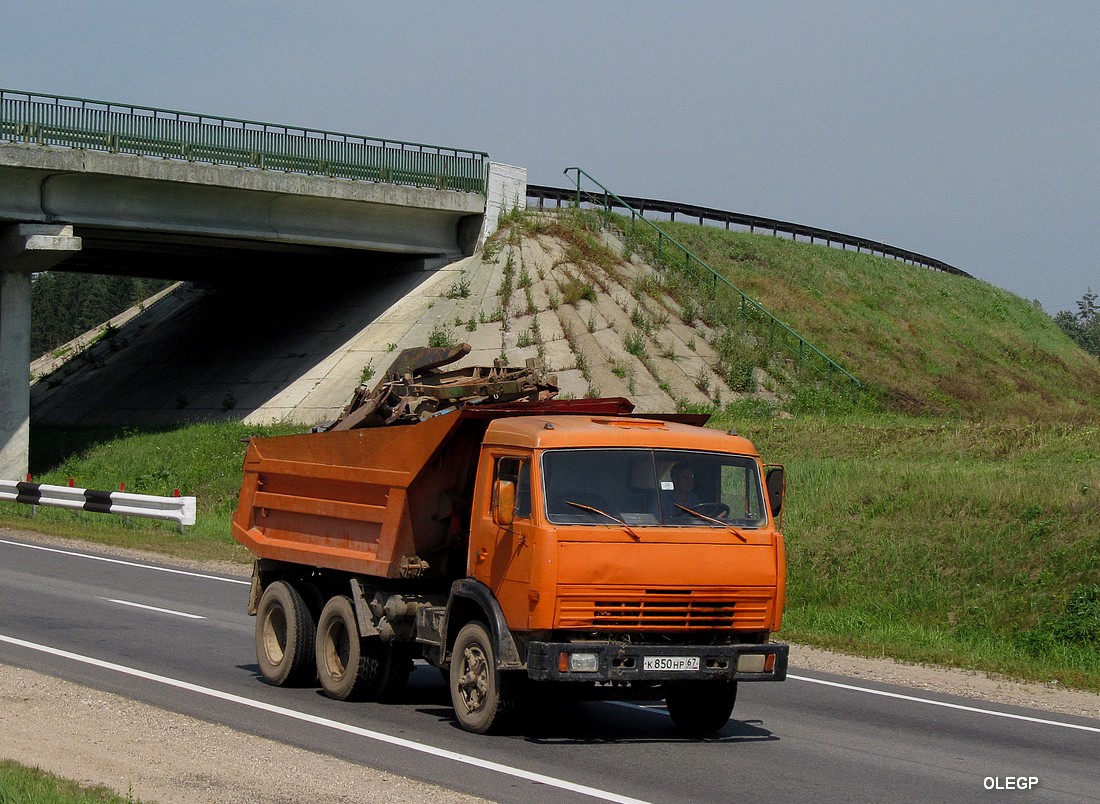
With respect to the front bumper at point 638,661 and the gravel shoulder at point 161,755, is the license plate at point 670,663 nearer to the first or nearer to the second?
the front bumper at point 638,661

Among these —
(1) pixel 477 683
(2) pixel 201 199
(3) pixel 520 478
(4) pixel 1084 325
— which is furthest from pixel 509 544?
(4) pixel 1084 325

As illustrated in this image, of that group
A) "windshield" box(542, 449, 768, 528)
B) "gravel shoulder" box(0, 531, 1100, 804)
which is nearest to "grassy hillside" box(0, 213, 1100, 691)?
"gravel shoulder" box(0, 531, 1100, 804)

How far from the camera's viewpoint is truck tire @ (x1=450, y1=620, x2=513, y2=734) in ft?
31.8

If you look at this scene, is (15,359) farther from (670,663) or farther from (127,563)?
(670,663)

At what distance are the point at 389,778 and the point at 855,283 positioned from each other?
44.6 m

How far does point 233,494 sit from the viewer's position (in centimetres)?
2988

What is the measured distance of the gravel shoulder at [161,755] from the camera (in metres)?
7.84

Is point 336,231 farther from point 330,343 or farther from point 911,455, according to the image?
point 911,455

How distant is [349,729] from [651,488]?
2.83 meters

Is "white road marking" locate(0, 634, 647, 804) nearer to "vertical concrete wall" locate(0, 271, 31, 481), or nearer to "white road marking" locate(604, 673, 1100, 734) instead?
"white road marking" locate(604, 673, 1100, 734)

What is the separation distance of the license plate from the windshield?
37.2 inches

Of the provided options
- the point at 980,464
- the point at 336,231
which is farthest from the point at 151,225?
the point at 980,464

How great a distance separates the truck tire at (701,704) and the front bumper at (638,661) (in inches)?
19.0

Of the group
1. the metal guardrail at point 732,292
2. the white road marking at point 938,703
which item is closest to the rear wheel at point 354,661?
the white road marking at point 938,703
